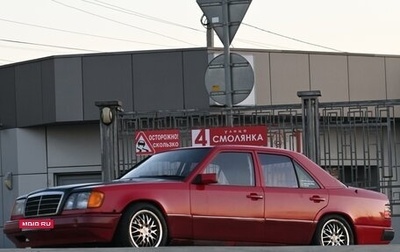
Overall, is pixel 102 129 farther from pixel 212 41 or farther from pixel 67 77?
pixel 212 41

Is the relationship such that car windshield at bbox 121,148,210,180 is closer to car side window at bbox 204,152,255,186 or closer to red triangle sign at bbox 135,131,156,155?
car side window at bbox 204,152,255,186

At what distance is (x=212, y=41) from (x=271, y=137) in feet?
64.2

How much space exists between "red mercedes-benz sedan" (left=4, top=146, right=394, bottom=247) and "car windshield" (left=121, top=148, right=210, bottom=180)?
0.01 m

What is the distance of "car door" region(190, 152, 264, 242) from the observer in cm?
1117

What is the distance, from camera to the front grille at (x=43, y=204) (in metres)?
10.8

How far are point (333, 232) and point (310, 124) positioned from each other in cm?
512

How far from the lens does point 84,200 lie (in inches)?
419

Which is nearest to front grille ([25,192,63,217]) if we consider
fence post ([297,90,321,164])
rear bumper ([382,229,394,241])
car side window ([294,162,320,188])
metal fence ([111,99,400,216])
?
car side window ([294,162,320,188])

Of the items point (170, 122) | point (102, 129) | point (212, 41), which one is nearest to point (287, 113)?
point (170, 122)

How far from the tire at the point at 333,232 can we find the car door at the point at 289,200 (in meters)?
0.13

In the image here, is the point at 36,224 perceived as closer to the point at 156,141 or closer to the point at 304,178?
the point at 304,178

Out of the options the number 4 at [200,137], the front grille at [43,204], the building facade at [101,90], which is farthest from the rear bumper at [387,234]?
the building facade at [101,90]

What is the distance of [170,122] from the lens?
18.1m

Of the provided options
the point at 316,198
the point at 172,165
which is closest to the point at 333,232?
the point at 316,198
